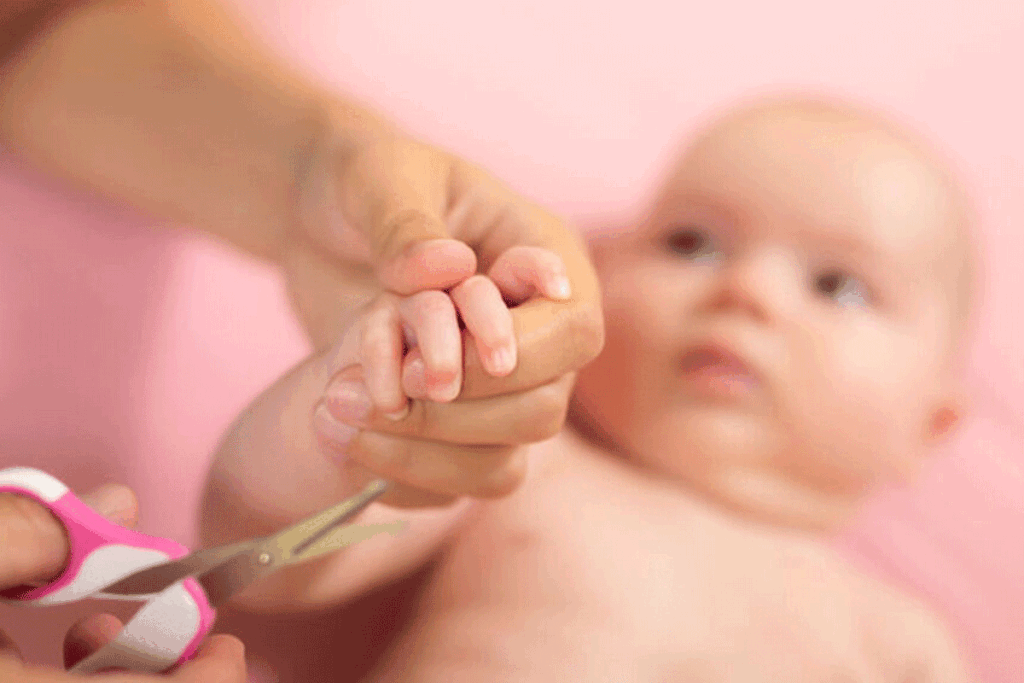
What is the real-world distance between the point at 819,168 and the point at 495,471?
18.1 inches

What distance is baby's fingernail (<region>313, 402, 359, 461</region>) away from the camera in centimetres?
49

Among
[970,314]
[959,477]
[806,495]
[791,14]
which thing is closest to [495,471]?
[806,495]

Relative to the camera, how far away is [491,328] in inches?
17.2

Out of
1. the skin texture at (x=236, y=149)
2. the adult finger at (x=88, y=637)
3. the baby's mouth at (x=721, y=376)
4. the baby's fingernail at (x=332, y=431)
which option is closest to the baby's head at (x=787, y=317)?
the baby's mouth at (x=721, y=376)

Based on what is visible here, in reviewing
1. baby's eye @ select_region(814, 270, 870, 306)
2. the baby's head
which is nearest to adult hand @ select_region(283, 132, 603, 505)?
the baby's head

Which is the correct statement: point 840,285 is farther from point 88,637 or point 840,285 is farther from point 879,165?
point 88,637

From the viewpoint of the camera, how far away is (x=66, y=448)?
0.68m

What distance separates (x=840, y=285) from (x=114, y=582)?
61 cm

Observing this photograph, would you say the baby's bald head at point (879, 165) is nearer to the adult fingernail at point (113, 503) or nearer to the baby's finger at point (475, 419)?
the baby's finger at point (475, 419)

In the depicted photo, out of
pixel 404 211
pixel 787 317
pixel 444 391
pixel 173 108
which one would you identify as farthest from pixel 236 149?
pixel 787 317

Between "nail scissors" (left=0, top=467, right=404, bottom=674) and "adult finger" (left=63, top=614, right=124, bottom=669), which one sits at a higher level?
"nail scissors" (left=0, top=467, right=404, bottom=674)

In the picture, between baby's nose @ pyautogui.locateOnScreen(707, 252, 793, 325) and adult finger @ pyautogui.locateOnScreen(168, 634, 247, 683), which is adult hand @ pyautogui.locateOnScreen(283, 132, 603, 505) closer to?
adult finger @ pyautogui.locateOnScreen(168, 634, 247, 683)

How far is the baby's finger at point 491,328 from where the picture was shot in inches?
17.1

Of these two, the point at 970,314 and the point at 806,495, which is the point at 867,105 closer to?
the point at 970,314
